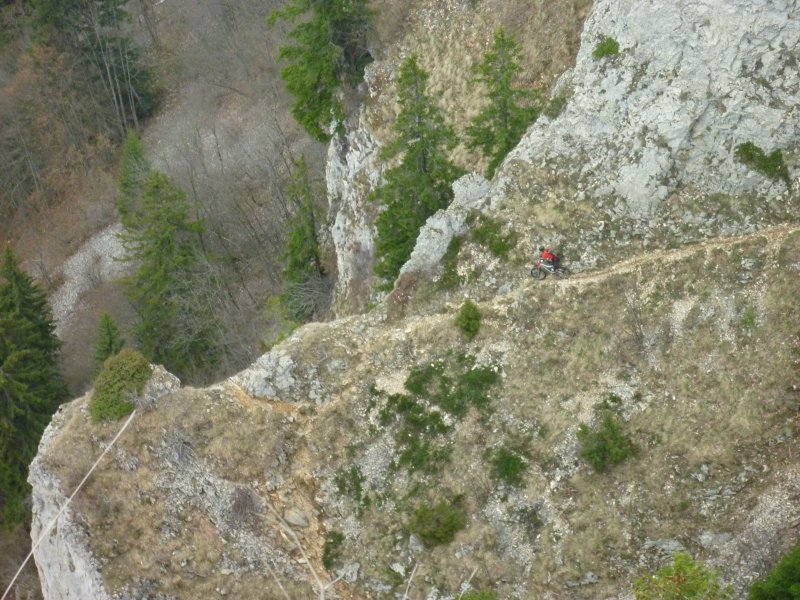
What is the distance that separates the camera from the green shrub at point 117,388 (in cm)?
2941

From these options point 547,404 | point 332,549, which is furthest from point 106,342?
point 547,404

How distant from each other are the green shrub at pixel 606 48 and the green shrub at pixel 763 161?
614 centimetres

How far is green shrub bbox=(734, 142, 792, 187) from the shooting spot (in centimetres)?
2828

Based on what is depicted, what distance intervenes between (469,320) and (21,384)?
103 ft

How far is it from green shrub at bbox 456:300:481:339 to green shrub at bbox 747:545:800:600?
41.6ft

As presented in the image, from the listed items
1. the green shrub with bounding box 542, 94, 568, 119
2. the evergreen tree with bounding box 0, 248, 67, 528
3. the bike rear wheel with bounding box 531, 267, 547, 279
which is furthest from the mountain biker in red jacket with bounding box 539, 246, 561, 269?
the evergreen tree with bounding box 0, 248, 67, 528

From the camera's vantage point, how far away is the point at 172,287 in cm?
5412

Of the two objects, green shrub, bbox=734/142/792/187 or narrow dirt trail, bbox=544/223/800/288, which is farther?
green shrub, bbox=734/142/792/187

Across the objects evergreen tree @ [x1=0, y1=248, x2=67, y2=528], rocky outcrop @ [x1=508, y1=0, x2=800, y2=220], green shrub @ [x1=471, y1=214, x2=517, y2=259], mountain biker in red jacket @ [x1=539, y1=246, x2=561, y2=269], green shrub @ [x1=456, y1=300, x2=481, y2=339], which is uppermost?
rocky outcrop @ [x1=508, y1=0, x2=800, y2=220]

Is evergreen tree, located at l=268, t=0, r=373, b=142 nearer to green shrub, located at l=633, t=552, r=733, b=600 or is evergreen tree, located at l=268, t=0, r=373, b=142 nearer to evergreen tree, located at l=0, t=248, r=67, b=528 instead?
evergreen tree, located at l=0, t=248, r=67, b=528

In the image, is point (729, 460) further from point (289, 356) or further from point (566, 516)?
point (289, 356)

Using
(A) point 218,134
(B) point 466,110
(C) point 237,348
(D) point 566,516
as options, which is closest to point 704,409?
(D) point 566,516

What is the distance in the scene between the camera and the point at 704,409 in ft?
84.1

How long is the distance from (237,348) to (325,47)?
861 inches
